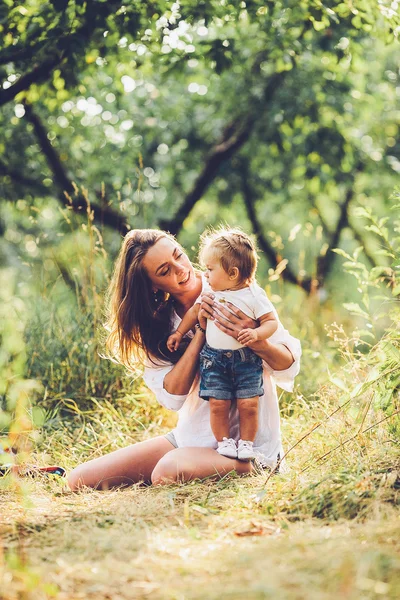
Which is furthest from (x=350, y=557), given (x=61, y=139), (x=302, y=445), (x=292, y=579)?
(x=61, y=139)

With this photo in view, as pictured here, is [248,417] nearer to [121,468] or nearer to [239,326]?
[239,326]

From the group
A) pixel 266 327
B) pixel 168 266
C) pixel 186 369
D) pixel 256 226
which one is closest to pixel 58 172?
pixel 256 226

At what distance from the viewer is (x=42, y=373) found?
4.17 meters

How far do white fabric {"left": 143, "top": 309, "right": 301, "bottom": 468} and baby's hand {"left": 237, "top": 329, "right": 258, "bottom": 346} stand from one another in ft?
0.98

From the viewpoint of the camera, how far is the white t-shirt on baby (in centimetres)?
283

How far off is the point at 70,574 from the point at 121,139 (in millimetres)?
7046

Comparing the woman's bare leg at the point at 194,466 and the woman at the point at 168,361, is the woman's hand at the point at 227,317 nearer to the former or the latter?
the woman at the point at 168,361

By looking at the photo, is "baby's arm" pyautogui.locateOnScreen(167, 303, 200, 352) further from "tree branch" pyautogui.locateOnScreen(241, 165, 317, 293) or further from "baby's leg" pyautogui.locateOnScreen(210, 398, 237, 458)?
"tree branch" pyautogui.locateOnScreen(241, 165, 317, 293)

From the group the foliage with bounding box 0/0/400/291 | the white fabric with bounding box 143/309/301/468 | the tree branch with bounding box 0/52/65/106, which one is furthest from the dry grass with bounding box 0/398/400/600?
the foliage with bounding box 0/0/400/291

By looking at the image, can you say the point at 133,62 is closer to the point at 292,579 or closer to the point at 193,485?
the point at 193,485

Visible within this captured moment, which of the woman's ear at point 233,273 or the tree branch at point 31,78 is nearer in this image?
the woman's ear at point 233,273

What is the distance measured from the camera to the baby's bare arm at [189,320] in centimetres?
296

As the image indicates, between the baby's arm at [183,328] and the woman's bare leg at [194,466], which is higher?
the baby's arm at [183,328]

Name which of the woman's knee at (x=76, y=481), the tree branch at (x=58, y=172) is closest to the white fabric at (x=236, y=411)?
the woman's knee at (x=76, y=481)
